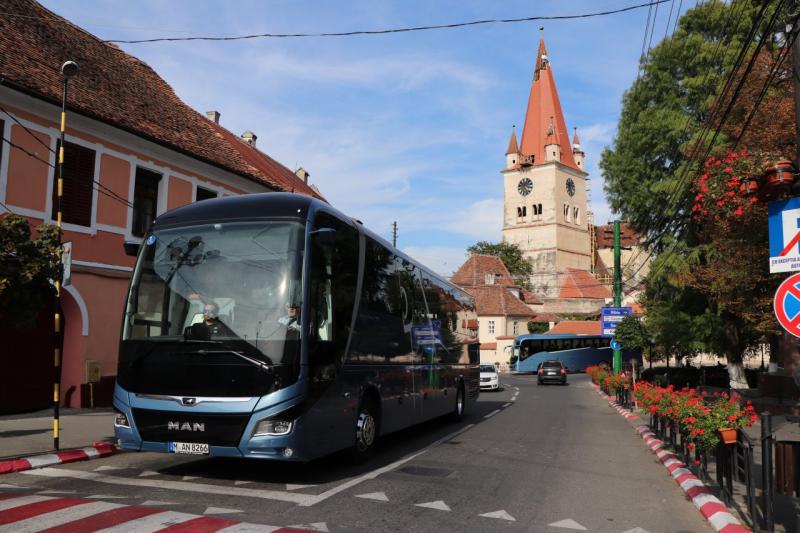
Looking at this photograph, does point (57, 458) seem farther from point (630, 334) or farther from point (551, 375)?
point (551, 375)

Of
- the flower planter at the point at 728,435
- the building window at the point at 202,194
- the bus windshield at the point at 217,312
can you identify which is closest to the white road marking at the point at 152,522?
the bus windshield at the point at 217,312

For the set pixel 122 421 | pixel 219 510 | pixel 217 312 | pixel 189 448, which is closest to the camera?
pixel 219 510

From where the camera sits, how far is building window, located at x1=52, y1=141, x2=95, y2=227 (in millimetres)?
15586

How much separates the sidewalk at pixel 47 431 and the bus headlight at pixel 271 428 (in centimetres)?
413

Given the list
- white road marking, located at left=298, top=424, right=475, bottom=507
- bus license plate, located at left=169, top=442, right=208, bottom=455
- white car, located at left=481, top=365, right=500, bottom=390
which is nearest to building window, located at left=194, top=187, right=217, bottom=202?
white road marking, located at left=298, top=424, right=475, bottom=507

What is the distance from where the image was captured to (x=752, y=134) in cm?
1844

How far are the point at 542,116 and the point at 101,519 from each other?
114 metres

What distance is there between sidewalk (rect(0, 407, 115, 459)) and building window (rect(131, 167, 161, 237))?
17.3 ft

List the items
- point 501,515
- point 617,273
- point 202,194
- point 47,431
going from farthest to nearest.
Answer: point 617,273 < point 202,194 < point 47,431 < point 501,515

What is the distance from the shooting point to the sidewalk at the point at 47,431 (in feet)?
32.1

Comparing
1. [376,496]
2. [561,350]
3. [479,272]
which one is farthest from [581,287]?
[376,496]

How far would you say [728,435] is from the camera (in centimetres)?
744

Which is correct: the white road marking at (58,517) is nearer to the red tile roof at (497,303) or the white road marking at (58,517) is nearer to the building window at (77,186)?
the building window at (77,186)

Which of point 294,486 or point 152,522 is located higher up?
point 152,522
